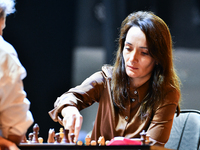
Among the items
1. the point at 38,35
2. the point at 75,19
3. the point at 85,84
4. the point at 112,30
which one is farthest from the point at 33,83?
the point at 85,84

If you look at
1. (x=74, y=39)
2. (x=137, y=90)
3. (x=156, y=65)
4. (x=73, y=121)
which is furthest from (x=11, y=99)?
(x=74, y=39)

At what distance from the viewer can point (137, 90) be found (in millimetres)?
1628

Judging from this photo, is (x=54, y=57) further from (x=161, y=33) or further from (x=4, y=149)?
(x=4, y=149)

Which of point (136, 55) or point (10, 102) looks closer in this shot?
point (10, 102)

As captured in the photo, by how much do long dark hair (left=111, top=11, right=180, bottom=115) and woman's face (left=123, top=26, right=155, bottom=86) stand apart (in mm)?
27

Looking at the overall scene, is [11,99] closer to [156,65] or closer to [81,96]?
[81,96]

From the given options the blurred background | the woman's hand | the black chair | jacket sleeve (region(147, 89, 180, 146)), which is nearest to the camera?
the woman's hand

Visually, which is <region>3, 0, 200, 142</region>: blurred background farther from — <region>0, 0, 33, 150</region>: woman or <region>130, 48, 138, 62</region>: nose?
<region>0, 0, 33, 150</region>: woman

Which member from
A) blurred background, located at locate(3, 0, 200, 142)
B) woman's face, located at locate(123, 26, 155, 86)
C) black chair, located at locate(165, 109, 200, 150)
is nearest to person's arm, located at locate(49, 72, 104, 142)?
woman's face, located at locate(123, 26, 155, 86)

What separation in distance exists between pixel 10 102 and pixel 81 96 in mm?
790

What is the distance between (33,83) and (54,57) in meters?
0.33

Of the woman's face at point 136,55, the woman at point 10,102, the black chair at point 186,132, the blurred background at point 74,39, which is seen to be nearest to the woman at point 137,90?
the woman's face at point 136,55

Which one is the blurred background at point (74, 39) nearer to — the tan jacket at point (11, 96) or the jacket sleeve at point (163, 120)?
the jacket sleeve at point (163, 120)

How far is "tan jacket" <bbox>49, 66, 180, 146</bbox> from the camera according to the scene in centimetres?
150
